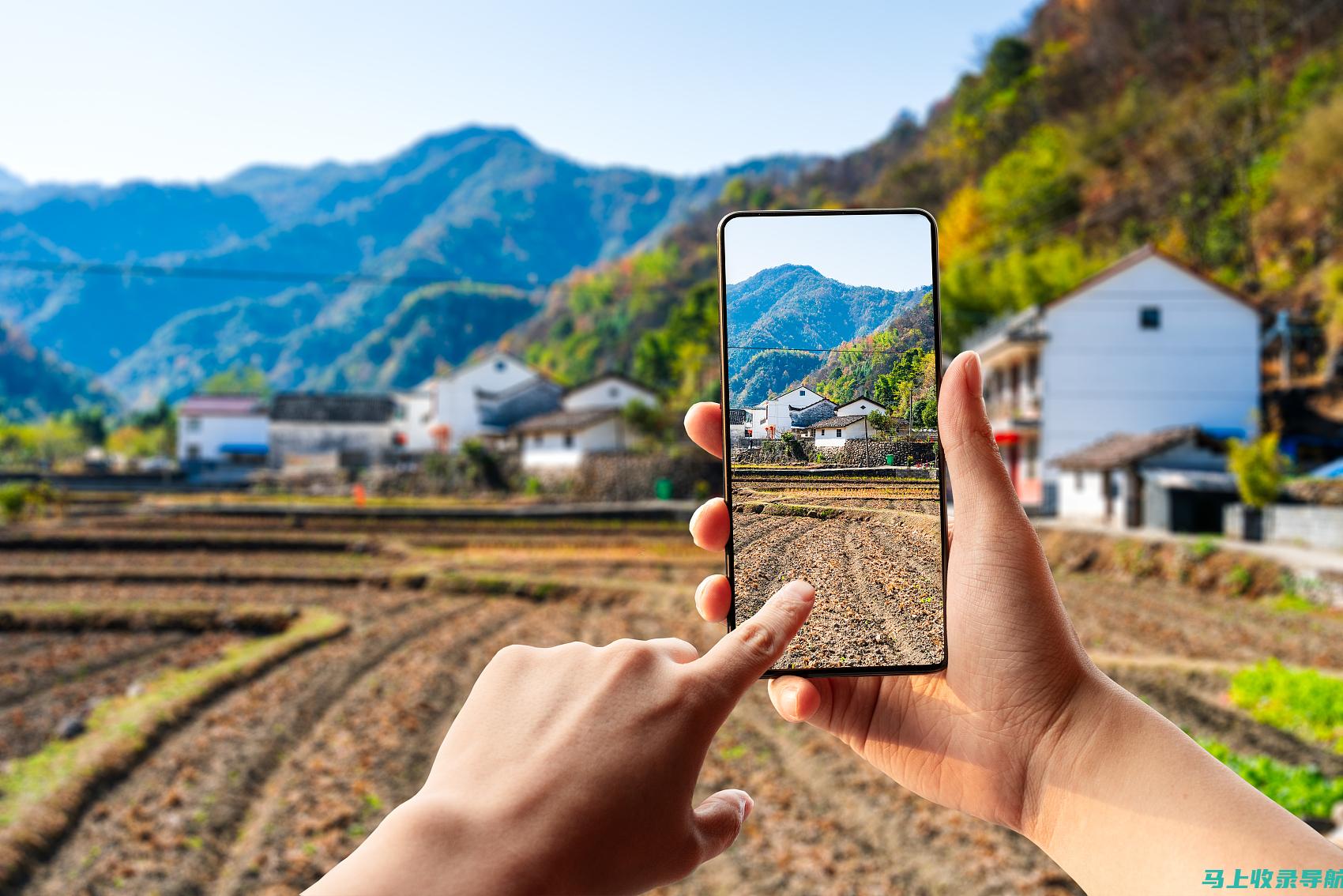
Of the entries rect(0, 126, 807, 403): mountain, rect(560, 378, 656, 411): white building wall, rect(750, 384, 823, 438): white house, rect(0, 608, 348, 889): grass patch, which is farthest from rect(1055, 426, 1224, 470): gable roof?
rect(0, 126, 807, 403): mountain

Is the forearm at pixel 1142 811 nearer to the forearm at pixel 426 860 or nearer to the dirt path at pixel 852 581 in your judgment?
the dirt path at pixel 852 581

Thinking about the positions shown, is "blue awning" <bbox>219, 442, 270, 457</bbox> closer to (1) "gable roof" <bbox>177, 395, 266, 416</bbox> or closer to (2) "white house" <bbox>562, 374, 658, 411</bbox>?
(1) "gable roof" <bbox>177, 395, 266, 416</bbox>

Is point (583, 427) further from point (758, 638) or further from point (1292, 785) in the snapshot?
point (758, 638)

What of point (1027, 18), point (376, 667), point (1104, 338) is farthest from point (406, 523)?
point (1027, 18)

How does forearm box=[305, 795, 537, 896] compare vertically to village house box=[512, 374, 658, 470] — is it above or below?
below

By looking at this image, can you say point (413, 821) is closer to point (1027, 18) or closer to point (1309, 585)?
point (1309, 585)

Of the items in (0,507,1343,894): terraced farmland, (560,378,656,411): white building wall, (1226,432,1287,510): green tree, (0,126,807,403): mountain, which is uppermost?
(0,126,807,403): mountain
